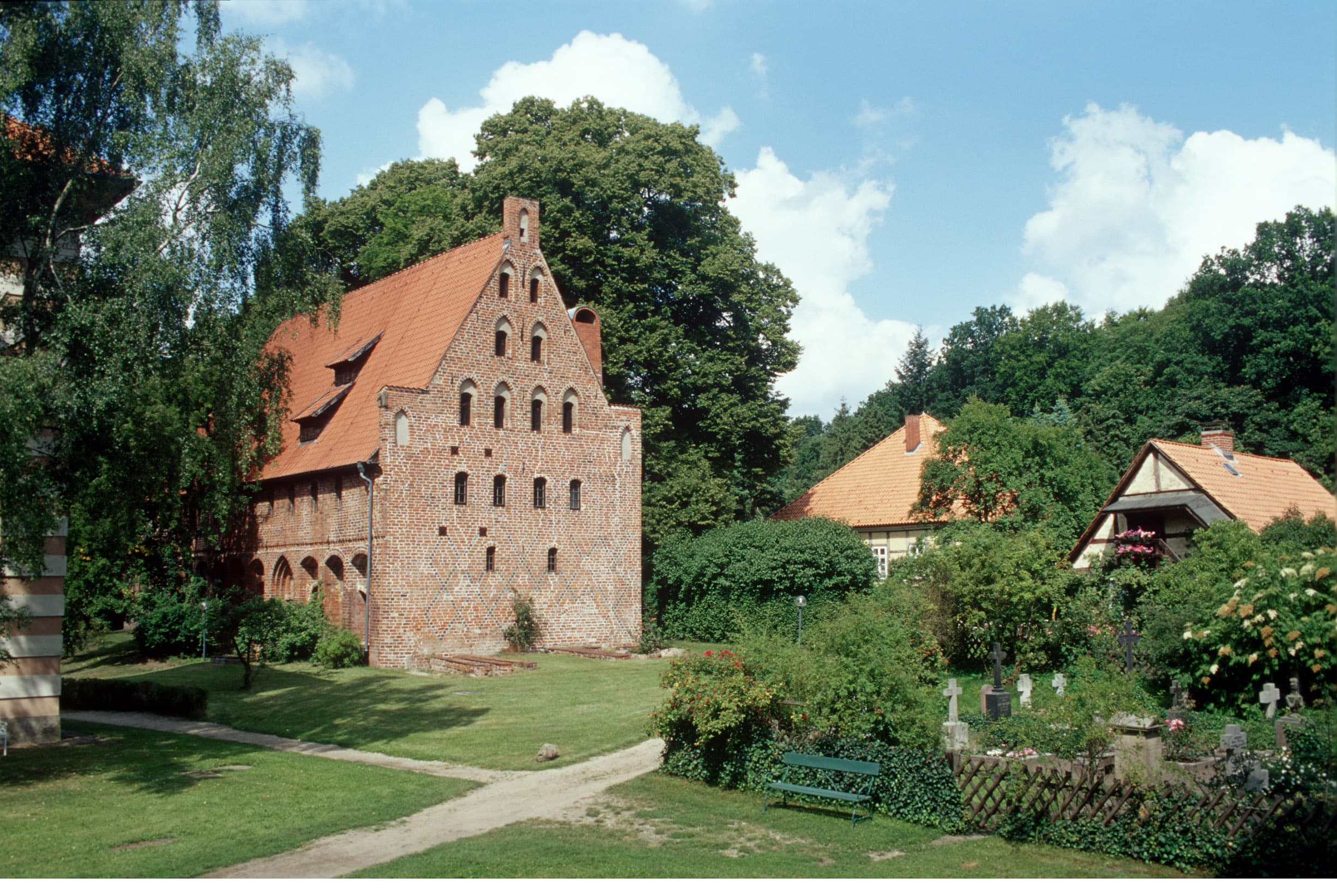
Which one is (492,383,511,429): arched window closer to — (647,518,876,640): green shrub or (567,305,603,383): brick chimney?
(567,305,603,383): brick chimney

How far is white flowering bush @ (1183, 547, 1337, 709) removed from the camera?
1689 centimetres

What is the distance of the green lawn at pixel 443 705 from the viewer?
1908 cm

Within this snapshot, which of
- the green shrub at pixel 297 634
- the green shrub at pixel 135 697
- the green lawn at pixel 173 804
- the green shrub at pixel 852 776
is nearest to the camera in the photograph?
the green lawn at pixel 173 804

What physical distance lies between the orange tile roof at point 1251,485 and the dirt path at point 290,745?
767 inches

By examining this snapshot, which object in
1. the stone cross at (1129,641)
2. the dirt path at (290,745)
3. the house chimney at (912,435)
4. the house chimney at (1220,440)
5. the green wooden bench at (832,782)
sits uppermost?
the house chimney at (912,435)

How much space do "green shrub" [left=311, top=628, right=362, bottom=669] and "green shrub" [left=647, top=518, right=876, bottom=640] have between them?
36.1 ft

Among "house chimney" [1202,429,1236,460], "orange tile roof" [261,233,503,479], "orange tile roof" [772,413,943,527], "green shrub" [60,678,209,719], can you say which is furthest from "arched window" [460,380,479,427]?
"house chimney" [1202,429,1236,460]

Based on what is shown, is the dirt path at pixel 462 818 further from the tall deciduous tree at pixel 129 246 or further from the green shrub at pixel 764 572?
the green shrub at pixel 764 572

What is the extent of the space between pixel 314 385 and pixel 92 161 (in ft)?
68.9

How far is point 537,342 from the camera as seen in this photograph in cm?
3416

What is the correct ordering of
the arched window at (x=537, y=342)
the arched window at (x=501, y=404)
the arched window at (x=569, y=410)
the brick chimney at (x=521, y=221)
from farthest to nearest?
1. the arched window at (x=569, y=410)
2. the arched window at (x=537, y=342)
3. the brick chimney at (x=521, y=221)
4. the arched window at (x=501, y=404)

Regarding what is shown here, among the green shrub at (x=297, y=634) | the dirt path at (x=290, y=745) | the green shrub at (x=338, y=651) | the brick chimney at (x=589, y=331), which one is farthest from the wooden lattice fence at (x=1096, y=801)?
the brick chimney at (x=589, y=331)

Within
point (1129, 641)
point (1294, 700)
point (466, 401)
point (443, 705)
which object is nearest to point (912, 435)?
point (466, 401)

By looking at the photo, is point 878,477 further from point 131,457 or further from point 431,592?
point 131,457
